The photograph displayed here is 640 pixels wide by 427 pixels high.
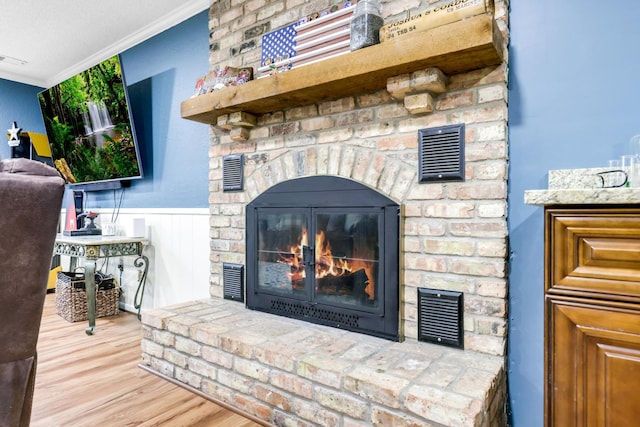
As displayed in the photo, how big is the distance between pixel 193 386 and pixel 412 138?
1610 mm

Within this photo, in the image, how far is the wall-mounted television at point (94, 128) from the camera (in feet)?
10.1

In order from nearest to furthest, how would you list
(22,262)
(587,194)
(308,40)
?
1. (22,262)
2. (587,194)
3. (308,40)

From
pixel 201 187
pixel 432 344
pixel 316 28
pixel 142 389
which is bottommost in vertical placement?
pixel 142 389

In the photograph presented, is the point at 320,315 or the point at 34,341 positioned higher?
the point at 34,341

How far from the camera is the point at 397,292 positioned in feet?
5.45

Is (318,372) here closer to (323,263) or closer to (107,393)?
(323,263)

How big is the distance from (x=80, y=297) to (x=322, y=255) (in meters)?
2.36

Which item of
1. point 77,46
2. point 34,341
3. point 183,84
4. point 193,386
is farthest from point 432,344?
point 77,46

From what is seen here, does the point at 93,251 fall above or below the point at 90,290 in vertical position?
above

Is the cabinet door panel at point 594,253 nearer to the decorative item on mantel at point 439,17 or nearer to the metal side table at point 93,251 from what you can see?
the decorative item on mantel at point 439,17

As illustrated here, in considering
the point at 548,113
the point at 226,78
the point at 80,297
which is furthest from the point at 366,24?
the point at 80,297

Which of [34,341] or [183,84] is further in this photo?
[183,84]

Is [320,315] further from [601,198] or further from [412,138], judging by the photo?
[601,198]

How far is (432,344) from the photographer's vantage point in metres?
1.61
